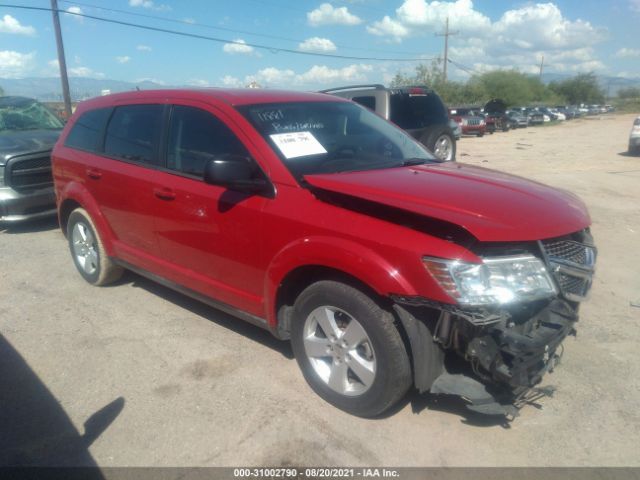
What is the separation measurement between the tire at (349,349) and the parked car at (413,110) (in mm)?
6003

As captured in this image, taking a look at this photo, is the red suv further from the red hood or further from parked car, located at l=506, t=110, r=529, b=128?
parked car, located at l=506, t=110, r=529, b=128

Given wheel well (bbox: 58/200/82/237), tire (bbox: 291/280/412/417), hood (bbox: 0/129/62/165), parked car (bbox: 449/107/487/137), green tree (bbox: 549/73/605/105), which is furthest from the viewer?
green tree (bbox: 549/73/605/105)

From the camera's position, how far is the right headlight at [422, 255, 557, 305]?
250 cm

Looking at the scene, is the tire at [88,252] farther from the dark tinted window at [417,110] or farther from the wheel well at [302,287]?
the dark tinted window at [417,110]

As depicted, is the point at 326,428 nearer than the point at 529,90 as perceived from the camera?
Yes

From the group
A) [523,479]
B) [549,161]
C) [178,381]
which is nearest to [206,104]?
[178,381]

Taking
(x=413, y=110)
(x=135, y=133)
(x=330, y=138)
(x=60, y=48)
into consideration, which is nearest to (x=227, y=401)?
(x=330, y=138)

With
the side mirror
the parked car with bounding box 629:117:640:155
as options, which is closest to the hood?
the side mirror

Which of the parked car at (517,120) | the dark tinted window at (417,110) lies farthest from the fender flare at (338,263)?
the parked car at (517,120)

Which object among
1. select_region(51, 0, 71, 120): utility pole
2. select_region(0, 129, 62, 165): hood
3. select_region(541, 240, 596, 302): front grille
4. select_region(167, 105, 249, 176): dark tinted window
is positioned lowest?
select_region(541, 240, 596, 302): front grille

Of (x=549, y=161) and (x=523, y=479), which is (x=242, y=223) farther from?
(x=549, y=161)

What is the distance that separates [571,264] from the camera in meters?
2.84

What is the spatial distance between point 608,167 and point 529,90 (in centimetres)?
7524

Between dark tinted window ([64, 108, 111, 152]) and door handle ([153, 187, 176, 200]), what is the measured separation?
1.19m
